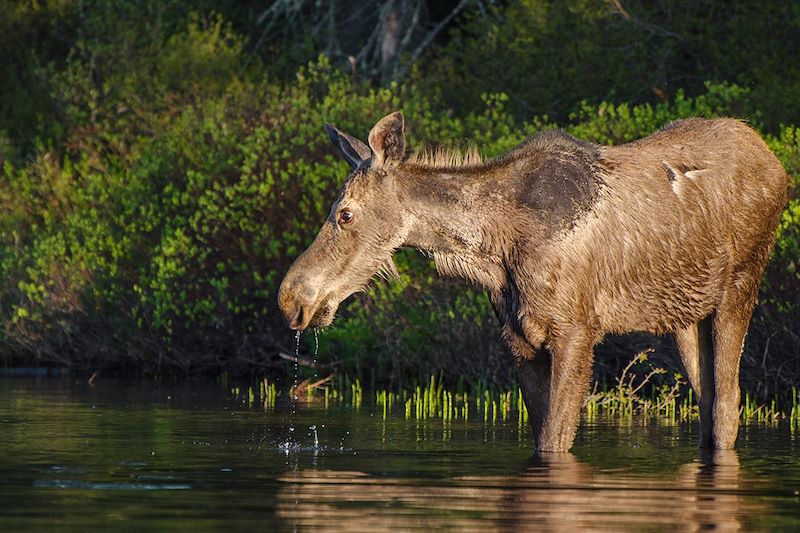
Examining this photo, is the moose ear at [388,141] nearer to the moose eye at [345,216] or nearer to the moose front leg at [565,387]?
the moose eye at [345,216]

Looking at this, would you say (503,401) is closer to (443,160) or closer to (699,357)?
(699,357)

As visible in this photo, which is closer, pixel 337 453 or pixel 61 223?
pixel 337 453

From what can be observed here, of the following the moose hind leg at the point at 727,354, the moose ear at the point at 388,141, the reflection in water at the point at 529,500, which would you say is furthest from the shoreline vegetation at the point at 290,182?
the reflection in water at the point at 529,500

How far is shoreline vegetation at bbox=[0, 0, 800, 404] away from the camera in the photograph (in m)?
18.9

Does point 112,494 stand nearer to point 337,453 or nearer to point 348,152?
point 337,453

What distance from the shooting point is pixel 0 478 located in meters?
10.6

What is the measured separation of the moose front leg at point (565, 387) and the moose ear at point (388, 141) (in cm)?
168

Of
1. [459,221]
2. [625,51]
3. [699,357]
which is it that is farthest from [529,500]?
[625,51]

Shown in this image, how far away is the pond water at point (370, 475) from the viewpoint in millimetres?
8891

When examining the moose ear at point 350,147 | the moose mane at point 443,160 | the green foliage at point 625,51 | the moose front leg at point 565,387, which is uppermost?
the green foliage at point 625,51

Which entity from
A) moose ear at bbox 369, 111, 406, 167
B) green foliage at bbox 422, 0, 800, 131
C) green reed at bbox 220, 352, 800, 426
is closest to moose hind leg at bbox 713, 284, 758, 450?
green reed at bbox 220, 352, 800, 426

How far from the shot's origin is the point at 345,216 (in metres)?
12.1

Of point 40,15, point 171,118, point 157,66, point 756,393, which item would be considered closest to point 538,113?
point 171,118

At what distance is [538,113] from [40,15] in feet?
40.2
